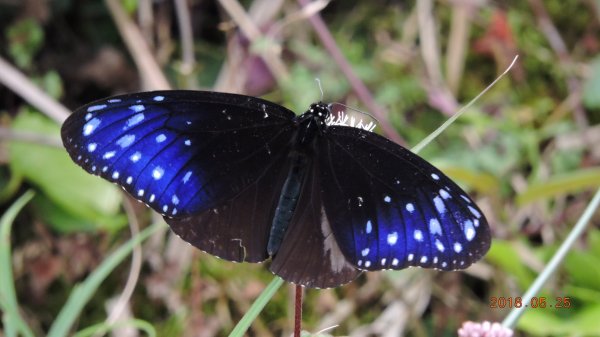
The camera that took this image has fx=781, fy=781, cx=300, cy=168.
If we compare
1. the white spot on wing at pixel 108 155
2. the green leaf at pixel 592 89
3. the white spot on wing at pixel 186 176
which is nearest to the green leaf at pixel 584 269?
the green leaf at pixel 592 89

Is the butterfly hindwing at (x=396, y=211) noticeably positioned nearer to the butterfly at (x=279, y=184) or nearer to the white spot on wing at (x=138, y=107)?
the butterfly at (x=279, y=184)

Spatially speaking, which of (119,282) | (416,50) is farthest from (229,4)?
(119,282)

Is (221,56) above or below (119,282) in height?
above

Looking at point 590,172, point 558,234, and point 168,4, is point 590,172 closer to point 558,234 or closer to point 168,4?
point 558,234

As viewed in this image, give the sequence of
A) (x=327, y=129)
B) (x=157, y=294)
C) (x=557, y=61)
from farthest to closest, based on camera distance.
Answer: (x=557, y=61) → (x=157, y=294) → (x=327, y=129)

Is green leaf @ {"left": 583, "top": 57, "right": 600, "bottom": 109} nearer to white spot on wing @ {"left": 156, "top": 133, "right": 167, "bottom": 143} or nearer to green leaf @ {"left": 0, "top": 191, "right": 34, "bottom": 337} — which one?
white spot on wing @ {"left": 156, "top": 133, "right": 167, "bottom": 143}

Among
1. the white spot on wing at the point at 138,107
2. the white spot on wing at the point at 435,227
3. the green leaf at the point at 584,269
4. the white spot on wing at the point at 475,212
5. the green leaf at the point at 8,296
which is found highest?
the green leaf at the point at 584,269
